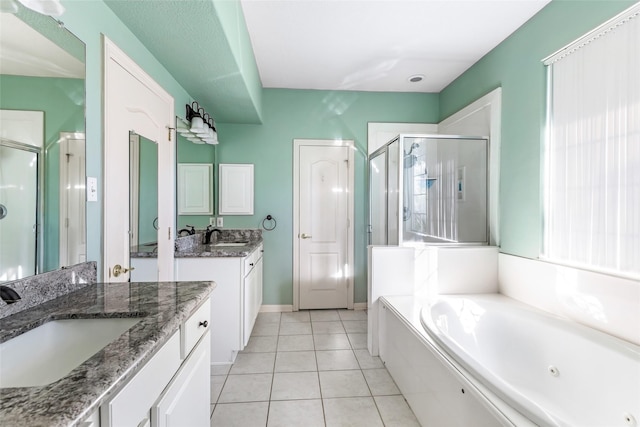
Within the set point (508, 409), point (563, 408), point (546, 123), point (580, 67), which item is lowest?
point (563, 408)

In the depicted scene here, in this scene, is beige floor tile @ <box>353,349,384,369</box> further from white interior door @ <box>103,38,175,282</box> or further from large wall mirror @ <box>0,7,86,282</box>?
large wall mirror @ <box>0,7,86,282</box>

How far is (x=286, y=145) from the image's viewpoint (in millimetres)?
3350

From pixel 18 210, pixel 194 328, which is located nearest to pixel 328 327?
pixel 194 328

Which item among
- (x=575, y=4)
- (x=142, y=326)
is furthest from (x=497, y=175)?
(x=142, y=326)

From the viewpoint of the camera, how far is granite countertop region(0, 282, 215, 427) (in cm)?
48

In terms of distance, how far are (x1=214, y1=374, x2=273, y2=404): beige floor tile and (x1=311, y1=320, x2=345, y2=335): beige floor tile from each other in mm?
848

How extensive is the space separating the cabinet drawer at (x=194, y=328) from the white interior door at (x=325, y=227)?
213cm

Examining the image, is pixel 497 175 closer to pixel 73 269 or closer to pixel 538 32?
pixel 538 32

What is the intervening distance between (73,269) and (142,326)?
64 cm

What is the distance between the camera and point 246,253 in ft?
7.61

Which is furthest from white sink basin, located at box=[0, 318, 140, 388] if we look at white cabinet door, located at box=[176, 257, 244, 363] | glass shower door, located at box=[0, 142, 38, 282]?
white cabinet door, located at box=[176, 257, 244, 363]

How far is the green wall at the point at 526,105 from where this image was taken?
182 cm

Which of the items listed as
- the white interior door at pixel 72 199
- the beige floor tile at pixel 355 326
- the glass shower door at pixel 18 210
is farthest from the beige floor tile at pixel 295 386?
the glass shower door at pixel 18 210

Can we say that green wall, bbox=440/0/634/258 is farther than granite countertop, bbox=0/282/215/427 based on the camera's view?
Yes
